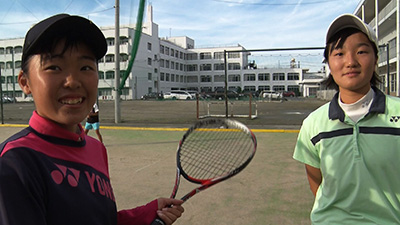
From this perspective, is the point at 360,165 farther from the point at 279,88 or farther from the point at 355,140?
the point at 279,88

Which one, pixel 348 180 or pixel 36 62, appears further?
pixel 348 180

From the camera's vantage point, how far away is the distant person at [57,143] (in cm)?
93

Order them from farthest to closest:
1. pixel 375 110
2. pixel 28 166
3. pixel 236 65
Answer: pixel 236 65 < pixel 375 110 < pixel 28 166

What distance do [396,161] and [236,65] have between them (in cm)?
5512

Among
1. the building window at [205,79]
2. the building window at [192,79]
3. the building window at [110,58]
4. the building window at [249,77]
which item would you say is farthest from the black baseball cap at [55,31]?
the building window at [192,79]

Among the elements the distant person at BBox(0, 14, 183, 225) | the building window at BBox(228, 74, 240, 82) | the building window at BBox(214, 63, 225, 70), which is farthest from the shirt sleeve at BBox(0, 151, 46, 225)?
the building window at BBox(214, 63, 225, 70)

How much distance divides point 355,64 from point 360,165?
53 centimetres

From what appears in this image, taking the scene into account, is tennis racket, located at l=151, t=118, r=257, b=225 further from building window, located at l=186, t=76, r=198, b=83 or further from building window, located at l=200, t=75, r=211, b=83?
building window, located at l=186, t=76, r=198, b=83

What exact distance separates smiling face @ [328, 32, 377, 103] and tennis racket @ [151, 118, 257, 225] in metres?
0.61

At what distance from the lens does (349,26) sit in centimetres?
163

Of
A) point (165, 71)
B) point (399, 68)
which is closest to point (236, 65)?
point (165, 71)

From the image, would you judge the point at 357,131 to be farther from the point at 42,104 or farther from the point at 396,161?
the point at 42,104

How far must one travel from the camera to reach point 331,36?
1.72 metres

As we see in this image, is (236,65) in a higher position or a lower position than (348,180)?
higher
